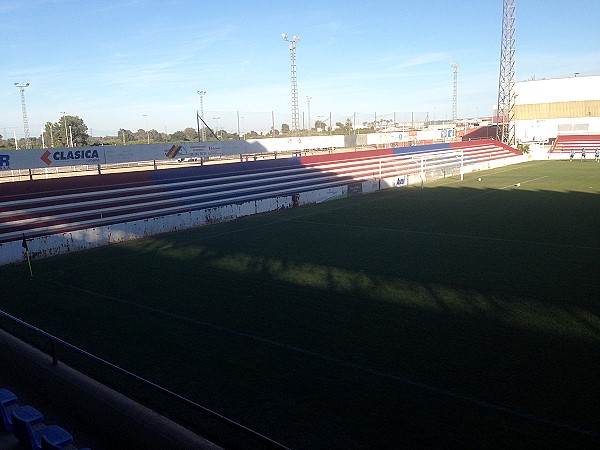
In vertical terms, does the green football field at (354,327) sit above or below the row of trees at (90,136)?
below

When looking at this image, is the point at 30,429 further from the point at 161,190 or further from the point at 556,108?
the point at 556,108

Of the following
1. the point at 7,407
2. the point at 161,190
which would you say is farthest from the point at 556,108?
the point at 7,407

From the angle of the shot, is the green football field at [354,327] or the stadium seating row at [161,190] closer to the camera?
the green football field at [354,327]

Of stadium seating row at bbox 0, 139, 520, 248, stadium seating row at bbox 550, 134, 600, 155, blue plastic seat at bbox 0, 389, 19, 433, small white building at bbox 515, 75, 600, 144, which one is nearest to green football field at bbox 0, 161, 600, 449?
blue plastic seat at bbox 0, 389, 19, 433

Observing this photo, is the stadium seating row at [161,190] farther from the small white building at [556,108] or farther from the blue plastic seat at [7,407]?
the small white building at [556,108]

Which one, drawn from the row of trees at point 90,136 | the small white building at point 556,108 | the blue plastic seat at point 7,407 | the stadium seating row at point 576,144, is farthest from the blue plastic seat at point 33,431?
the small white building at point 556,108

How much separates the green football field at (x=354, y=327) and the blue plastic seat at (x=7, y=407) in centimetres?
150

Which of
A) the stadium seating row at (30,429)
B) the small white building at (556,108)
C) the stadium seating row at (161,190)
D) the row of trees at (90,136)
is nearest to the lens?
the stadium seating row at (30,429)

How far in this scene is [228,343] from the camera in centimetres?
884

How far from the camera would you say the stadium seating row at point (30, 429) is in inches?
202

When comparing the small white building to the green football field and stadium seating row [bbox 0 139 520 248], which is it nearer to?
stadium seating row [bbox 0 139 520 248]

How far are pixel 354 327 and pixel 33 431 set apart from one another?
18.1 ft

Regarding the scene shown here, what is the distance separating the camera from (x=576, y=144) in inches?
2334

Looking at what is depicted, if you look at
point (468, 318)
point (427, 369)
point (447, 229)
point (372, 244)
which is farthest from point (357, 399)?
point (447, 229)
